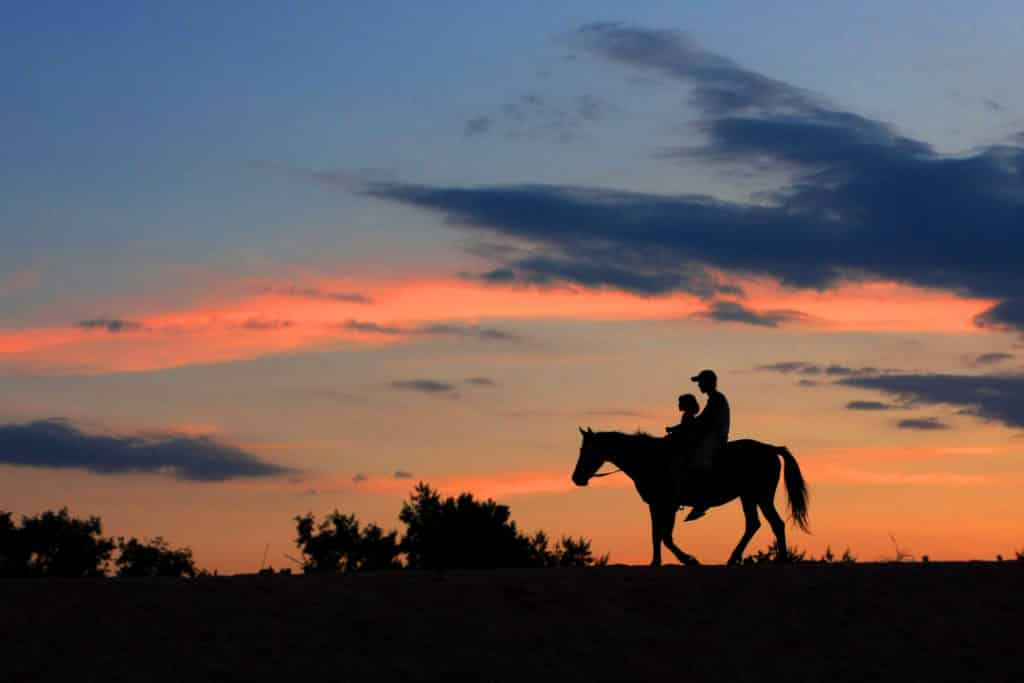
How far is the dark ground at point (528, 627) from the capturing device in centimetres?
2038

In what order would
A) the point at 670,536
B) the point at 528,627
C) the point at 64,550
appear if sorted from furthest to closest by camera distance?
the point at 64,550
the point at 670,536
the point at 528,627

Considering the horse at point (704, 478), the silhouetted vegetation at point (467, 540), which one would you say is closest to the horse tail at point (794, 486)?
the horse at point (704, 478)

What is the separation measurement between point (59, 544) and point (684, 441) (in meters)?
37.2

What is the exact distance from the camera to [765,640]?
851 inches

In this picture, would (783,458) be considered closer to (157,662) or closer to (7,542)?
(157,662)

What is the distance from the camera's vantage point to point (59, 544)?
59.2 metres

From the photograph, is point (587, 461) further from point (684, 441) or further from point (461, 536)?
point (461, 536)

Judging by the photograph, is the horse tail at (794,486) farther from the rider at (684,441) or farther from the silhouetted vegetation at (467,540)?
the silhouetted vegetation at (467,540)

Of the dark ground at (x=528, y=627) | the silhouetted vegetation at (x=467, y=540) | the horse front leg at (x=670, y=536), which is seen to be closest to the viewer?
the dark ground at (x=528, y=627)

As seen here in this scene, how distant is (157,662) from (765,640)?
7.64 m

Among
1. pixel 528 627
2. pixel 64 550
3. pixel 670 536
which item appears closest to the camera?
pixel 528 627

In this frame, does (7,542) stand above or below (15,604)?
above

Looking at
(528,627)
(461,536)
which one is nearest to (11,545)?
(461,536)

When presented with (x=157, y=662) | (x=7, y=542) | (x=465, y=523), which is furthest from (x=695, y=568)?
(x=7, y=542)
